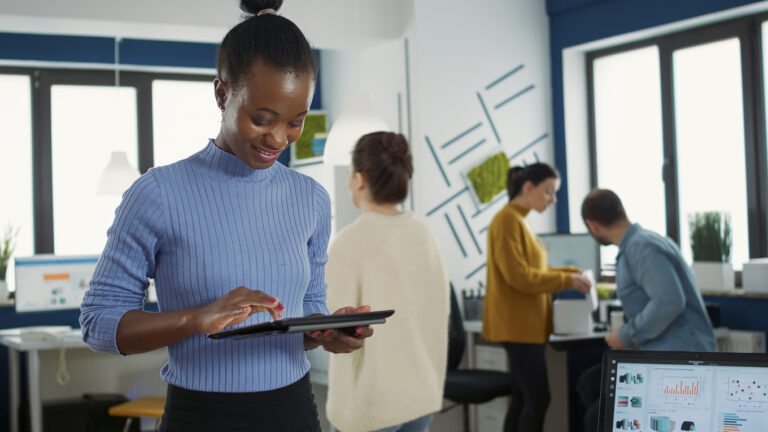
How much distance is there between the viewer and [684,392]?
5.01 ft

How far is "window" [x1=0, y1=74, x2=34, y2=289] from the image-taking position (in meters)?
6.06

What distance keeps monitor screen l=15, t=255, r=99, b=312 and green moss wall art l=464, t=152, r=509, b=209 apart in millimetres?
2252

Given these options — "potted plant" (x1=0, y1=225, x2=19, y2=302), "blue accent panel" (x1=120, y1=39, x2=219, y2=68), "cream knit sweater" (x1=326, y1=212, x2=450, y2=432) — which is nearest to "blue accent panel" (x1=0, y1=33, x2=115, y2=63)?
"blue accent panel" (x1=120, y1=39, x2=219, y2=68)

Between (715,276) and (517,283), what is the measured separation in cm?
113

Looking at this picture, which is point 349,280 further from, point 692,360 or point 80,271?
point 80,271

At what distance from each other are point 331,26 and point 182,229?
13.5ft

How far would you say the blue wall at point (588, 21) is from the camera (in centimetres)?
512

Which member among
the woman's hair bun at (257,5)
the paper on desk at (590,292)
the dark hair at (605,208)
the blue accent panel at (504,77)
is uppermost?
the blue accent panel at (504,77)

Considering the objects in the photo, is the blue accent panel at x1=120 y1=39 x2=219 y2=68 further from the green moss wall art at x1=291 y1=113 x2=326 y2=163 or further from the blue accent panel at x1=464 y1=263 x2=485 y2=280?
the blue accent panel at x1=464 y1=263 x2=485 y2=280

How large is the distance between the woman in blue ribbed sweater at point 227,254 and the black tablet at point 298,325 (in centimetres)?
7

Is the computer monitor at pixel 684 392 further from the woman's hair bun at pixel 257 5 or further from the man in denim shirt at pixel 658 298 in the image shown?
the man in denim shirt at pixel 658 298

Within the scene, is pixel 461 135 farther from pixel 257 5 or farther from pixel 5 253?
pixel 257 5

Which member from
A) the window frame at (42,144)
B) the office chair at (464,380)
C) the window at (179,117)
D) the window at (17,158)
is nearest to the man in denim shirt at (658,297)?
the office chair at (464,380)

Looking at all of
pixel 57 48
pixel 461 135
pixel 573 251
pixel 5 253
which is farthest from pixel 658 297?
pixel 57 48
